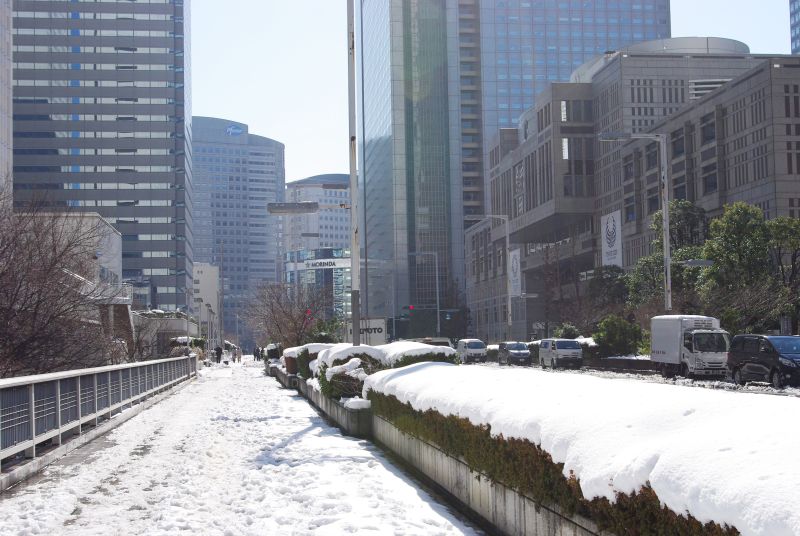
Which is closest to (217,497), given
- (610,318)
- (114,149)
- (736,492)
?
(736,492)

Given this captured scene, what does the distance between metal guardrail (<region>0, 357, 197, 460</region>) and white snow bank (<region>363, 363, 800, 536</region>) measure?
23.9ft

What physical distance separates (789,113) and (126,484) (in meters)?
69.2

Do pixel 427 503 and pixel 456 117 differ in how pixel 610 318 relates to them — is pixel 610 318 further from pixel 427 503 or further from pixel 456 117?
pixel 456 117

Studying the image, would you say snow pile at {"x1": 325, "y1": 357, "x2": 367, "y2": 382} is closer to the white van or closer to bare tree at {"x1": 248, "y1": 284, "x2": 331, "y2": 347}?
bare tree at {"x1": 248, "y1": 284, "x2": 331, "y2": 347}

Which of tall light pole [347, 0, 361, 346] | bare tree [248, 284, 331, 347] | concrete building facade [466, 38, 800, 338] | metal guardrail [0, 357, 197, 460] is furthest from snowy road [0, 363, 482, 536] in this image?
concrete building facade [466, 38, 800, 338]

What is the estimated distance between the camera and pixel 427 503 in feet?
34.0

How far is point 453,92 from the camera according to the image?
164625 mm

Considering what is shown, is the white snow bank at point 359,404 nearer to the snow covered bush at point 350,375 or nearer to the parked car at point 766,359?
the snow covered bush at point 350,375

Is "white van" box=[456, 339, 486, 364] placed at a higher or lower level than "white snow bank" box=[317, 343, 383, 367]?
lower

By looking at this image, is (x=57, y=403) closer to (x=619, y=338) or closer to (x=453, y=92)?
(x=619, y=338)

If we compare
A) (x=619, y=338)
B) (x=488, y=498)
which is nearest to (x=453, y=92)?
(x=619, y=338)

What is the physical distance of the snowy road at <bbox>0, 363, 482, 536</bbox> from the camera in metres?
9.23

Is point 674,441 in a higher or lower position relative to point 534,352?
higher

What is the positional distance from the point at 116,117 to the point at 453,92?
60.0 meters
